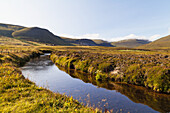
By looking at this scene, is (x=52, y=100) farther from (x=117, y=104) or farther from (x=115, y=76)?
(x=115, y=76)

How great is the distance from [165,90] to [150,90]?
1.91 m

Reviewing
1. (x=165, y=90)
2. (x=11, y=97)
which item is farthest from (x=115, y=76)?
(x=11, y=97)

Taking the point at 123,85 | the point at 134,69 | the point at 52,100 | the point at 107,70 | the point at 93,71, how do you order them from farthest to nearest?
the point at 93,71, the point at 107,70, the point at 134,69, the point at 123,85, the point at 52,100

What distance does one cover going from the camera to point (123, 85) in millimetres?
19672

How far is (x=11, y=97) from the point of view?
9.70 metres

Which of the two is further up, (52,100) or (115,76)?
(52,100)

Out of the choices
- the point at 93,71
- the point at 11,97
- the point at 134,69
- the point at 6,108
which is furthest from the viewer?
the point at 93,71

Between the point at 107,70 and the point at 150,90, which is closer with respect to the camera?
the point at 150,90

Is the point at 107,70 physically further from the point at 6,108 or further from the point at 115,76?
the point at 6,108

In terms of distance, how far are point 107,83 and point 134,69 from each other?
5814 millimetres

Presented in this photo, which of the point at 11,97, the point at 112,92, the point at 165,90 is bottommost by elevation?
the point at 112,92

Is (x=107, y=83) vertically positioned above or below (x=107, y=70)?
below

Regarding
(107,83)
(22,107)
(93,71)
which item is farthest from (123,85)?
(22,107)

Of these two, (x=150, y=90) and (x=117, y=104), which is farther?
(x=150, y=90)
